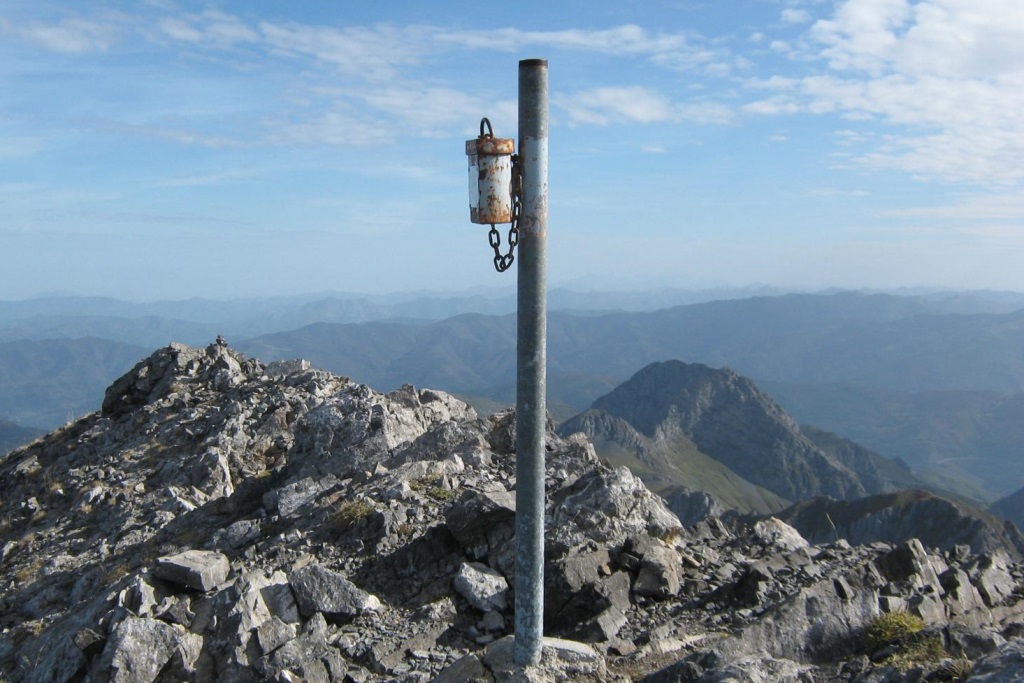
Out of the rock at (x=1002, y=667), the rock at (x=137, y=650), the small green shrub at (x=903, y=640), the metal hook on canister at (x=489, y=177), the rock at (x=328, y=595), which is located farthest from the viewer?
the rock at (x=328, y=595)

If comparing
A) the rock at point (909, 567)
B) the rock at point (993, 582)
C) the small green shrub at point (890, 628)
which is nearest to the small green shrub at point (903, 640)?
the small green shrub at point (890, 628)

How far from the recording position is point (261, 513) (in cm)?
1717

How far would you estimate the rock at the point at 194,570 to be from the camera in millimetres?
13086

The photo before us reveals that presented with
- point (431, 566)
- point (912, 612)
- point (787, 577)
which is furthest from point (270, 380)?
point (912, 612)

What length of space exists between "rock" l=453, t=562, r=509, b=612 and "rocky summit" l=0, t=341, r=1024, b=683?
0.04 m

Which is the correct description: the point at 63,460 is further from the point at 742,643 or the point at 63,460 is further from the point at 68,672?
the point at 742,643

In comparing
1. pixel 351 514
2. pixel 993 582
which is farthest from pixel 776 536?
pixel 351 514

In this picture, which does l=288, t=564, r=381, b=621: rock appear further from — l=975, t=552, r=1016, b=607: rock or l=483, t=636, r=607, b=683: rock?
l=975, t=552, r=1016, b=607: rock

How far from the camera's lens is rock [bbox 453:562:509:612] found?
12.5m

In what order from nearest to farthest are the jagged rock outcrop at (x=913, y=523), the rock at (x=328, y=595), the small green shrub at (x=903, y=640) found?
the small green shrub at (x=903, y=640) → the rock at (x=328, y=595) → the jagged rock outcrop at (x=913, y=523)

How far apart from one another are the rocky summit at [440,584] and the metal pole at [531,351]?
96cm

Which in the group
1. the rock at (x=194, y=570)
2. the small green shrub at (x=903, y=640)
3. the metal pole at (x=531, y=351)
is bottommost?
the rock at (x=194, y=570)

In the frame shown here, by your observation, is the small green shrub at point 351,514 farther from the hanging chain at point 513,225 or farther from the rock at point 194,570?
the hanging chain at point 513,225

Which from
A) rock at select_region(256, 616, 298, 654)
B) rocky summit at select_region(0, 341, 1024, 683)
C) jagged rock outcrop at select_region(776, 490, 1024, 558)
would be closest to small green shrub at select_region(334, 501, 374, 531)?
rocky summit at select_region(0, 341, 1024, 683)
